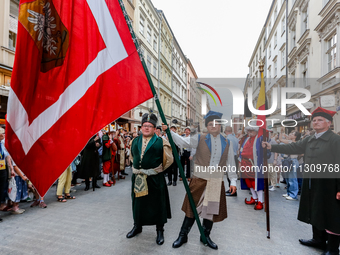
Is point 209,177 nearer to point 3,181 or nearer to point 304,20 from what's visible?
point 3,181

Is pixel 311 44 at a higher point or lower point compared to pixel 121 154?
higher

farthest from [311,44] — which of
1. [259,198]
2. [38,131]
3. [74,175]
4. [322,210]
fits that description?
[38,131]

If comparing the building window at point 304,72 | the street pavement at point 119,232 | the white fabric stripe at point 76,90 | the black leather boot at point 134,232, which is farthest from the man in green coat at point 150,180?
the building window at point 304,72

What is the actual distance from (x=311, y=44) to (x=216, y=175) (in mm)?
14200

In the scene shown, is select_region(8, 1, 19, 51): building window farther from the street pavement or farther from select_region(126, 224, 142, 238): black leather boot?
select_region(126, 224, 142, 238): black leather boot

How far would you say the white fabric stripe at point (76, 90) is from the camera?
2.01 meters

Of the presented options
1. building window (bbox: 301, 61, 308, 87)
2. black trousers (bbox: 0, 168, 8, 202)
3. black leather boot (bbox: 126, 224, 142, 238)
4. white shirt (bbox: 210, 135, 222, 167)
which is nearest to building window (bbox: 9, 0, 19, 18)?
black trousers (bbox: 0, 168, 8, 202)

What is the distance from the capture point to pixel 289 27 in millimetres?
17734

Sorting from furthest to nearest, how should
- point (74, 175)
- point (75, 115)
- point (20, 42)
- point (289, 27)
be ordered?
point (289, 27) < point (74, 175) < point (75, 115) < point (20, 42)

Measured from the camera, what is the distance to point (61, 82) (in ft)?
6.99

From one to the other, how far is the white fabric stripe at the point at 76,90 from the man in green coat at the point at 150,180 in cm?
110

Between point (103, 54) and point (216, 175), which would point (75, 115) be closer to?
point (103, 54)

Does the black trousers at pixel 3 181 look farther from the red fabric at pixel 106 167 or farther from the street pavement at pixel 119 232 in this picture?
the red fabric at pixel 106 167

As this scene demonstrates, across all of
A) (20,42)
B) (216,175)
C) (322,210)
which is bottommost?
(322,210)
